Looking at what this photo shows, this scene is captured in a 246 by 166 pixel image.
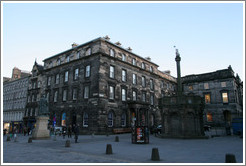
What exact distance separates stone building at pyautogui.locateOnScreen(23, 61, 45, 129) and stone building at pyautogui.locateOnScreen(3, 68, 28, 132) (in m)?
3.44

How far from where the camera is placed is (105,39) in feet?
94.8

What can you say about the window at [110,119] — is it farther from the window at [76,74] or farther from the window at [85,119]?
the window at [76,74]

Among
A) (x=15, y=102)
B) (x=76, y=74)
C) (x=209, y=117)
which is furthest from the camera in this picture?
(x=15, y=102)

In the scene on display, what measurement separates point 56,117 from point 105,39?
617 inches

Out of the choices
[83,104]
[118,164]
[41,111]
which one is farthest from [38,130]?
[118,164]

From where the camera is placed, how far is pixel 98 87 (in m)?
26.1

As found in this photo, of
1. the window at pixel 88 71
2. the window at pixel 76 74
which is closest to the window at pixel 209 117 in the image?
the window at pixel 88 71

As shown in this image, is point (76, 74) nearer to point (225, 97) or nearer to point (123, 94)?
point (123, 94)

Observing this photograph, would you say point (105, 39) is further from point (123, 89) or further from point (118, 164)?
point (118, 164)

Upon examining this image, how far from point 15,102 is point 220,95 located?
5084cm

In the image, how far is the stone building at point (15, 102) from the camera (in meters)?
43.7

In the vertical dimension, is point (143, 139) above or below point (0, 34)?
below

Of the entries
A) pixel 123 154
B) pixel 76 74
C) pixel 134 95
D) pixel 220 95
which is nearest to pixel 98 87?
pixel 76 74

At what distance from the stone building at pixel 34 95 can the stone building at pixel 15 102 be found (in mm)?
3445
